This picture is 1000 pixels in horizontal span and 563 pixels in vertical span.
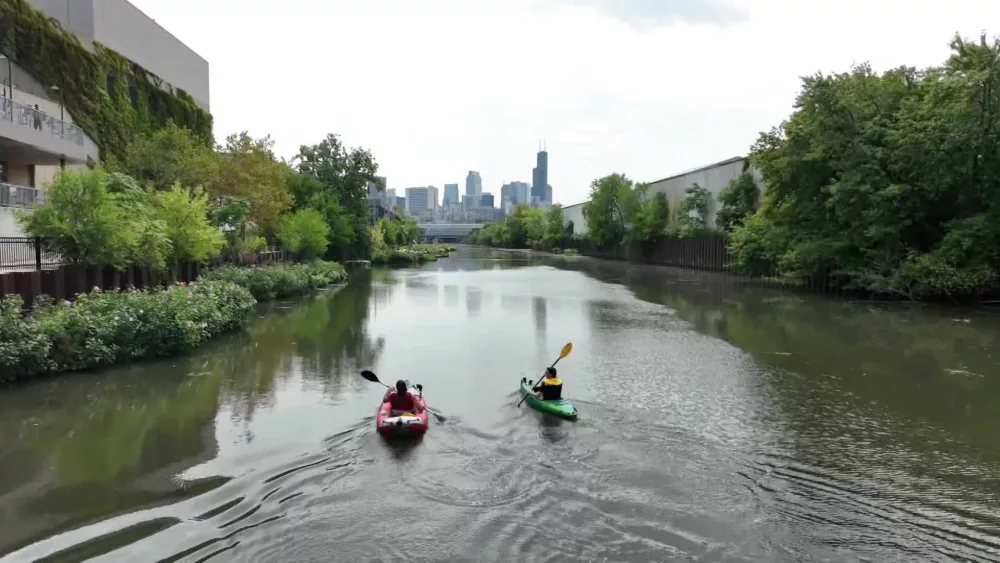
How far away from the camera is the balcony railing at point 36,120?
24.5 meters

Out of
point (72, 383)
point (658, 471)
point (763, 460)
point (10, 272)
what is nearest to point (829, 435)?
point (763, 460)

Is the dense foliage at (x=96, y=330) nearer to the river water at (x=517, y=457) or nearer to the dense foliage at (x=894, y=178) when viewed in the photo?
the river water at (x=517, y=457)

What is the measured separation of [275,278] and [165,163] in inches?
293

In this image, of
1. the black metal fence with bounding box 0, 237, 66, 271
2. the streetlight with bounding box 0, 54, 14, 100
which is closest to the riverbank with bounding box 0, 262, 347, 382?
the black metal fence with bounding box 0, 237, 66, 271

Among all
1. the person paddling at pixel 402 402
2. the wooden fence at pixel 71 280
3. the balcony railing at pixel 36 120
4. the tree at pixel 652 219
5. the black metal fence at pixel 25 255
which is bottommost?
the person paddling at pixel 402 402

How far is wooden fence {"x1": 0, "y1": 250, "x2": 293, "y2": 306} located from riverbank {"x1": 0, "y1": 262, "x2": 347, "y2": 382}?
1.45ft

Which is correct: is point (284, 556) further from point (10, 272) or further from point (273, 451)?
point (10, 272)

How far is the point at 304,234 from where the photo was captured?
45688 millimetres

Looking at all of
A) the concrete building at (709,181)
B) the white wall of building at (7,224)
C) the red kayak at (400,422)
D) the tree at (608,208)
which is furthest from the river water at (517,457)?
the tree at (608,208)

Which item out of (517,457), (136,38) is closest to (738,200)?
(136,38)

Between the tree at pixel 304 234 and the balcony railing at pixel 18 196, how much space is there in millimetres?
17144

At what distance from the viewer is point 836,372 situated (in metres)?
16.6

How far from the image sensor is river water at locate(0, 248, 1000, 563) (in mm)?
7688

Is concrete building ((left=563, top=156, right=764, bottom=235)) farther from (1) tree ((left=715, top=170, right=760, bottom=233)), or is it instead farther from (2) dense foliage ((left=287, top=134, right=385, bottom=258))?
(2) dense foliage ((left=287, top=134, right=385, bottom=258))
